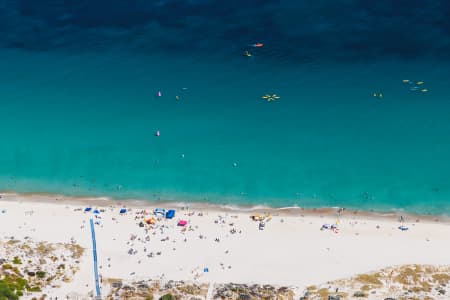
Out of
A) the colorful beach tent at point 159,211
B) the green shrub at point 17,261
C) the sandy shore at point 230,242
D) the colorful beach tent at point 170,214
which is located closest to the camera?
the green shrub at point 17,261

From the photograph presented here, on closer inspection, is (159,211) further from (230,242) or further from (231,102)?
(231,102)

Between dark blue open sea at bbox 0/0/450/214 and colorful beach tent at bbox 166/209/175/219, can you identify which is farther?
dark blue open sea at bbox 0/0/450/214

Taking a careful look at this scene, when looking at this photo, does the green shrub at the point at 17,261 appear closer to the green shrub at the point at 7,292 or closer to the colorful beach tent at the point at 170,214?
the green shrub at the point at 7,292

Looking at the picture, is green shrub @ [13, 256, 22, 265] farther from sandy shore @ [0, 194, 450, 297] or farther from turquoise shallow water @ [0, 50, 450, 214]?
turquoise shallow water @ [0, 50, 450, 214]

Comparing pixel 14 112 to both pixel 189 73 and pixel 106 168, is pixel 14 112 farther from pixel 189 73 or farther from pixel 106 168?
pixel 189 73

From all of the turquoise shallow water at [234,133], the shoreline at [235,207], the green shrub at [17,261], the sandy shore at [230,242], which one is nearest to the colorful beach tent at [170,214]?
the sandy shore at [230,242]

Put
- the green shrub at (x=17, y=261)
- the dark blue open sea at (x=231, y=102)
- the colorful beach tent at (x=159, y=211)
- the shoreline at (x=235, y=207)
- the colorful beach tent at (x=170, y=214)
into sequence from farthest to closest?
the dark blue open sea at (x=231, y=102), the colorful beach tent at (x=159, y=211), the colorful beach tent at (x=170, y=214), the shoreline at (x=235, y=207), the green shrub at (x=17, y=261)

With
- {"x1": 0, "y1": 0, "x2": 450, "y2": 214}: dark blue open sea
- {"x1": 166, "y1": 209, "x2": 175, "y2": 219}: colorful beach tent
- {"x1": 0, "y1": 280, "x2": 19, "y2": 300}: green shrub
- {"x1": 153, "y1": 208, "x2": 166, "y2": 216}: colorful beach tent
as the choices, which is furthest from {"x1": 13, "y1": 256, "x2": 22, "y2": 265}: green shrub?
{"x1": 0, "y1": 0, "x2": 450, "y2": 214}: dark blue open sea
